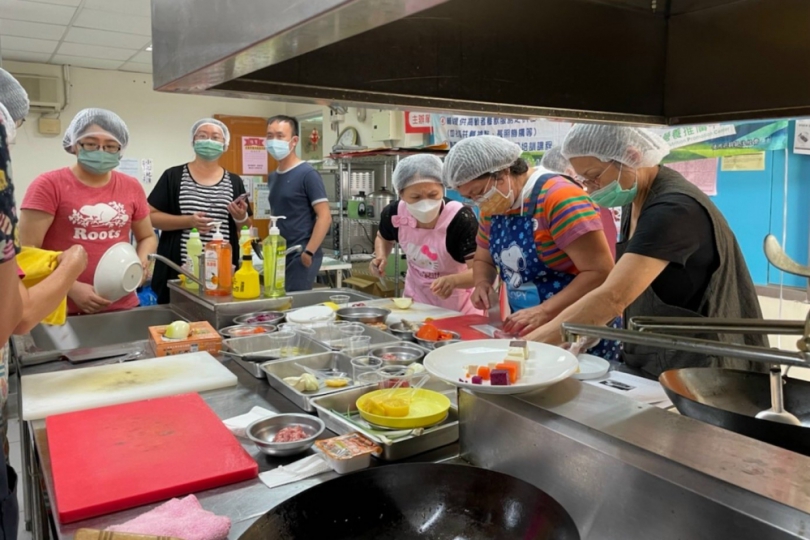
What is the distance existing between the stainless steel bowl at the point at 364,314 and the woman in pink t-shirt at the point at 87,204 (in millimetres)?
950


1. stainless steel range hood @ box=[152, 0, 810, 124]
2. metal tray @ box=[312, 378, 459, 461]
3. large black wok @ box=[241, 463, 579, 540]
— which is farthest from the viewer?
metal tray @ box=[312, 378, 459, 461]

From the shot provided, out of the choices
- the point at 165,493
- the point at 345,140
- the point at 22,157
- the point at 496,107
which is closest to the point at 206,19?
the point at 496,107

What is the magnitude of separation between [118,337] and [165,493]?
167cm

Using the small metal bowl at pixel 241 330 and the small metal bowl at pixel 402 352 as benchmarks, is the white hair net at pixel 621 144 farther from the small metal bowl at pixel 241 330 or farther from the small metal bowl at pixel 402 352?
the small metal bowl at pixel 241 330

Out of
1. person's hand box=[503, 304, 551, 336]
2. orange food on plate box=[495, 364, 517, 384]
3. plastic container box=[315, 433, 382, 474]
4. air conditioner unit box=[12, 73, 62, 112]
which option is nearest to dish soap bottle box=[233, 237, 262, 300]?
person's hand box=[503, 304, 551, 336]

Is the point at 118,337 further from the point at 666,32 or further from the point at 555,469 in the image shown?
the point at 666,32

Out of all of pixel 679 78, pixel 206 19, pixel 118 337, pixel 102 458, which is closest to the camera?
pixel 206 19

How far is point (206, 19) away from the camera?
710 mm

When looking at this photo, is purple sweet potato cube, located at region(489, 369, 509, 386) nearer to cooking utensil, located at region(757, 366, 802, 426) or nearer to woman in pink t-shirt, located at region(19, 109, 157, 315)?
cooking utensil, located at region(757, 366, 802, 426)

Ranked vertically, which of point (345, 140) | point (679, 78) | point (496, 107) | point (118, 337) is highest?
point (345, 140)

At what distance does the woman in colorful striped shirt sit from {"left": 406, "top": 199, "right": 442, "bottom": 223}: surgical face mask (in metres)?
0.41

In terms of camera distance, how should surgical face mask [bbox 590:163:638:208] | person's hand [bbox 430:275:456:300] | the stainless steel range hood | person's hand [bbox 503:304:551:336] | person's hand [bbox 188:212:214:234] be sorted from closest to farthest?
the stainless steel range hood → surgical face mask [bbox 590:163:638:208] → person's hand [bbox 503:304:551:336] → person's hand [bbox 430:275:456:300] → person's hand [bbox 188:212:214:234]

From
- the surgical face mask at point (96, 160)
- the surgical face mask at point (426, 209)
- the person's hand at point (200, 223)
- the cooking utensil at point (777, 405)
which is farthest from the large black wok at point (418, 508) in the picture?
the person's hand at point (200, 223)

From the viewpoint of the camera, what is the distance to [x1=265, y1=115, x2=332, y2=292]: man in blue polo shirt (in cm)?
360
